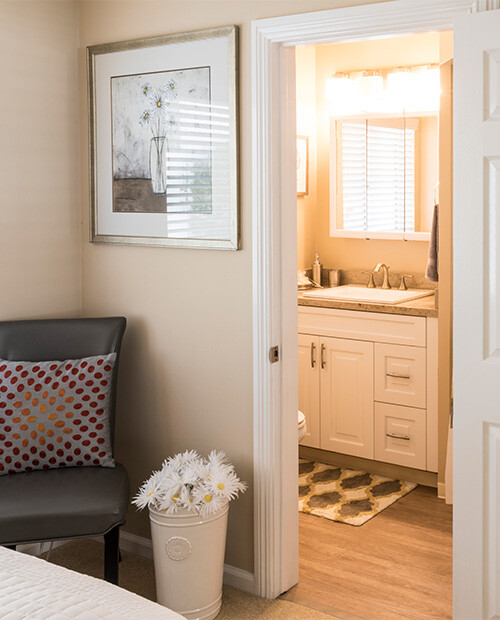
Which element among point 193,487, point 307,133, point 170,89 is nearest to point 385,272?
point 307,133

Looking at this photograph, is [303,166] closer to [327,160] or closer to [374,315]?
[327,160]

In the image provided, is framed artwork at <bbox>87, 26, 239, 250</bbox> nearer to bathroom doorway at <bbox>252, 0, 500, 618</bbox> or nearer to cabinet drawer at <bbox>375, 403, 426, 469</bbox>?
bathroom doorway at <bbox>252, 0, 500, 618</bbox>

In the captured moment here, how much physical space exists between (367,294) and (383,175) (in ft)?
2.29

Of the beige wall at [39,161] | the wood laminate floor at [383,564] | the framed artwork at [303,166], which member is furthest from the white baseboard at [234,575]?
the framed artwork at [303,166]

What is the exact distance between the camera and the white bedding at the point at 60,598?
1.44 meters

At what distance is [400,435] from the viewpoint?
13.5 ft

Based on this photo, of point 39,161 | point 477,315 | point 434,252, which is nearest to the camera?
point 477,315

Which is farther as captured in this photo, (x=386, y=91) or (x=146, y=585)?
(x=386, y=91)

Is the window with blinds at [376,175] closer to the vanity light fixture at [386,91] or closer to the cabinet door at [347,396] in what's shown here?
the vanity light fixture at [386,91]

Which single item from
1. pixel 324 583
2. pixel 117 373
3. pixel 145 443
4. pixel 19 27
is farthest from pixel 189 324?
pixel 19 27

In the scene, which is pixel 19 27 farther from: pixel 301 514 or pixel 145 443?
pixel 301 514

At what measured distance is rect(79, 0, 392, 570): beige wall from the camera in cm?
293

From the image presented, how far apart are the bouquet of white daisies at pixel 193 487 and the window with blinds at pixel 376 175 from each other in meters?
2.23

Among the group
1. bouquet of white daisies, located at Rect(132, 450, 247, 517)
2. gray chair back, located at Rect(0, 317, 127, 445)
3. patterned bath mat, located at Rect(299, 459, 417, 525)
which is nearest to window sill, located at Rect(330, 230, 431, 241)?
patterned bath mat, located at Rect(299, 459, 417, 525)
